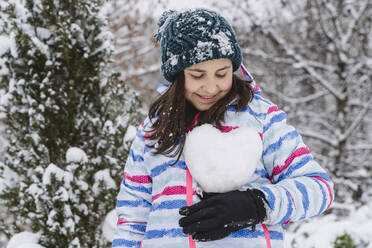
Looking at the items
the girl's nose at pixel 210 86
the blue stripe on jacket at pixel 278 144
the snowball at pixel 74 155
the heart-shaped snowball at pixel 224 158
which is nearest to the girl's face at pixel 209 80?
the girl's nose at pixel 210 86

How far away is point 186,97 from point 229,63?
23 centimetres

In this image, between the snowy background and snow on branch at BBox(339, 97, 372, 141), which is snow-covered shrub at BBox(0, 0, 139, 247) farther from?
Answer: snow on branch at BBox(339, 97, 372, 141)

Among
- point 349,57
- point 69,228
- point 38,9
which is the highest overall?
point 349,57

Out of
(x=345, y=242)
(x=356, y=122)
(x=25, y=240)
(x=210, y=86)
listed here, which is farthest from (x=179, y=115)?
(x=356, y=122)

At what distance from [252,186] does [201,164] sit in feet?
0.68

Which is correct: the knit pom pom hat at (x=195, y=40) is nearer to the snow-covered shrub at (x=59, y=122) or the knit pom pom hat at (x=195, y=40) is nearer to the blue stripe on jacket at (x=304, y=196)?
the blue stripe on jacket at (x=304, y=196)

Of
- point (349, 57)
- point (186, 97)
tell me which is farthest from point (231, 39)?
point (349, 57)

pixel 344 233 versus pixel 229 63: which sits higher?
pixel 229 63

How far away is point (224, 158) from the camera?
1.13 m

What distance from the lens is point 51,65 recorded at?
A: 234cm

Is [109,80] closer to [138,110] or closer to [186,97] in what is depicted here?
[138,110]

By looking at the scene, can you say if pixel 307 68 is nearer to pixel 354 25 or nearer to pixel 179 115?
pixel 354 25

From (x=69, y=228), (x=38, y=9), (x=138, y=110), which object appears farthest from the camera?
(x=138, y=110)

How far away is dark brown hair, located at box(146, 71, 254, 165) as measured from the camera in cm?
129
